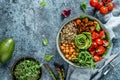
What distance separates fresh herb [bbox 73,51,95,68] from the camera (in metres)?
2.69

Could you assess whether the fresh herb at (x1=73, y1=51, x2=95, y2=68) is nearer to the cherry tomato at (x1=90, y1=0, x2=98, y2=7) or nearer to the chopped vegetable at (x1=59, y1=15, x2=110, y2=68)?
the chopped vegetable at (x1=59, y1=15, x2=110, y2=68)

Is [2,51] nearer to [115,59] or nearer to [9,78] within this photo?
[9,78]

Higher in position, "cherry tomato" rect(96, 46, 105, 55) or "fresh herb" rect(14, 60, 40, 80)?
"cherry tomato" rect(96, 46, 105, 55)

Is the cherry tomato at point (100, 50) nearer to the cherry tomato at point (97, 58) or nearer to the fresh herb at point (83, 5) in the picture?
the cherry tomato at point (97, 58)

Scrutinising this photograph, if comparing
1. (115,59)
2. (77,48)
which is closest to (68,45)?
(77,48)

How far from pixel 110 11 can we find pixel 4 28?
1.96 ft

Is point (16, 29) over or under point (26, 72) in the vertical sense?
over

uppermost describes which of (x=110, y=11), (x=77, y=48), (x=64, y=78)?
(x=110, y=11)

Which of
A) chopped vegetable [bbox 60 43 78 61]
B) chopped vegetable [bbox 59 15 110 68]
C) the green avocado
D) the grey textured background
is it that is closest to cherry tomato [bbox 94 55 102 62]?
chopped vegetable [bbox 59 15 110 68]

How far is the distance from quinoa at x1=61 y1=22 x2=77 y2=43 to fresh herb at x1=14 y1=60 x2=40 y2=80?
8.2 inches

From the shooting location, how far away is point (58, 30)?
281cm

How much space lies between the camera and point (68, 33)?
2.74 metres

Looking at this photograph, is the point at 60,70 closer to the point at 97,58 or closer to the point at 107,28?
the point at 97,58

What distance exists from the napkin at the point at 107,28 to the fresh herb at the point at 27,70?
0.18 meters
